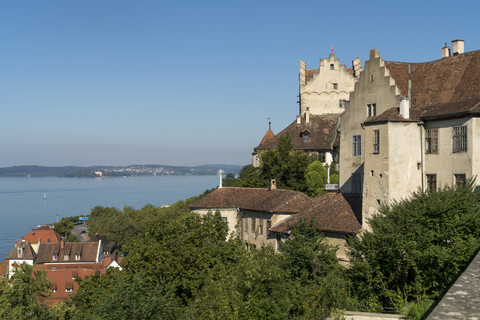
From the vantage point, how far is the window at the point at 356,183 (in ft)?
123

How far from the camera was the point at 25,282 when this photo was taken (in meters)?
33.3

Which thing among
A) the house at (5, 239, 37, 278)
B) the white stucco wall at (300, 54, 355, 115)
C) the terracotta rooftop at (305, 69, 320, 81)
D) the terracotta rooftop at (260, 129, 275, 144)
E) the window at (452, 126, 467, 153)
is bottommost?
the house at (5, 239, 37, 278)

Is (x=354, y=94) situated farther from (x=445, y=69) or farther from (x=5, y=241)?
(x=5, y=241)

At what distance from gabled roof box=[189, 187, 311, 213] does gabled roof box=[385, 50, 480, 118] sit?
13762 millimetres

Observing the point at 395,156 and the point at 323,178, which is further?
the point at 323,178

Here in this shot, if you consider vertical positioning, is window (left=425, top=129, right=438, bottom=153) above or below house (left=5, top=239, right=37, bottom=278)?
above

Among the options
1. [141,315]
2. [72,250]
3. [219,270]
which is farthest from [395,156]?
[72,250]

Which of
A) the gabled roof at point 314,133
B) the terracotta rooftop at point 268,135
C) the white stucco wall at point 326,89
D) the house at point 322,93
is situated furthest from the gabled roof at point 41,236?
the white stucco wall at point 326,89

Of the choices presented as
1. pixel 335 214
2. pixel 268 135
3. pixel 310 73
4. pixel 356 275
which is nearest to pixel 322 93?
pixel 310 73

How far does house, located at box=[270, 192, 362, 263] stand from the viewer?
1282 inches

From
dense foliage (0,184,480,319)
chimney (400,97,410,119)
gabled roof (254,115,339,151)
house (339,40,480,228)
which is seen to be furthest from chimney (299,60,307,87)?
dense foliage (0,184,480,319)

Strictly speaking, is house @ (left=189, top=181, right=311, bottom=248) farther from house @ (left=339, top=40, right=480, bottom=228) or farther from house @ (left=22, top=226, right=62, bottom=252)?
house @ (left=22, top=226, right=62, bottom=252)

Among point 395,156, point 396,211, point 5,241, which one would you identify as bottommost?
point 5,241

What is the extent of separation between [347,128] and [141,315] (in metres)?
22.2
